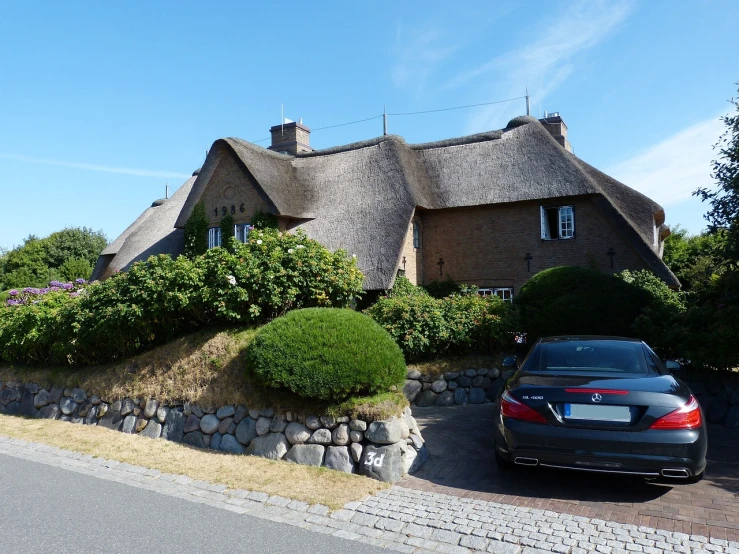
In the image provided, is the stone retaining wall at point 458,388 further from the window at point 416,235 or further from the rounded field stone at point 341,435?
the window at point 416,235

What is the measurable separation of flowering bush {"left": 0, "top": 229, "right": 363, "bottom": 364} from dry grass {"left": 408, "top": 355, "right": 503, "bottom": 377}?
6.94 ft

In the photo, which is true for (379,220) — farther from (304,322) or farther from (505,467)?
(505,467)

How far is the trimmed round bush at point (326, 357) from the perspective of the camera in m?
6.49

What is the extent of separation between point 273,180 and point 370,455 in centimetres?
1552

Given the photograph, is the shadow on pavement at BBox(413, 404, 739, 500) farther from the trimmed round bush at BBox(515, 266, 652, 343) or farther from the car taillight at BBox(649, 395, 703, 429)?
the trimmed round bush at BBox(515, 266, 652, 343)

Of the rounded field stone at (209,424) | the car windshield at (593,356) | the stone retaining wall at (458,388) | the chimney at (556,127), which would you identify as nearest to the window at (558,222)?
the chimney at (556,127)

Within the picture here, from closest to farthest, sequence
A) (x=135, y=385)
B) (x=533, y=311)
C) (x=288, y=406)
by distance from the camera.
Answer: (x=288, y=406)
(x=135, y=385)
(x=533, y=311)

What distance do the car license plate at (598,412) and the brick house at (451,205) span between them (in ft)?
38.1

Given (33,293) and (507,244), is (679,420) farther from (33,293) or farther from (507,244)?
(507,244)

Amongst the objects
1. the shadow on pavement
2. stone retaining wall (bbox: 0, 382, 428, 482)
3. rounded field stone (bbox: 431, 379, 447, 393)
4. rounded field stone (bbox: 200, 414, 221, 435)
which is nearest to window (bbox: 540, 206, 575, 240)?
rounded field stone (bbox: 431, 379, 447, 393)

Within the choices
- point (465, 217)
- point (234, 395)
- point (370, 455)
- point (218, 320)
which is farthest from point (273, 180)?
point (370, 455)

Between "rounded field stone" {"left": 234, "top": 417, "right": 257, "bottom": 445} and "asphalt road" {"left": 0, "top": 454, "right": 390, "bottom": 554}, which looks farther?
"rounded field stone" {"left": 234, "top": 417, "right": 257, "bottom": 445}

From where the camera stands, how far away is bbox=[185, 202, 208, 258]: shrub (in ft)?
69.2

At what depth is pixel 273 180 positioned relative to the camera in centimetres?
2019
